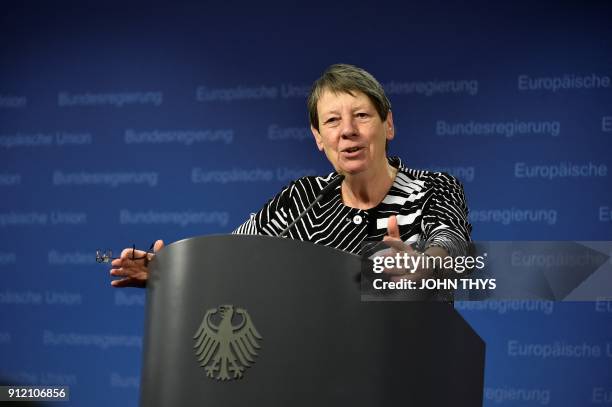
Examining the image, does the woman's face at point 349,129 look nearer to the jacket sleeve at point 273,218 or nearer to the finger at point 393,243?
the jacket sleeve at point 273,218

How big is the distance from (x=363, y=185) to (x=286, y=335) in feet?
2.40

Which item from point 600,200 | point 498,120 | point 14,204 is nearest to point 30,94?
point 14,204

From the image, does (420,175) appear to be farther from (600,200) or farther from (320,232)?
(600,200)

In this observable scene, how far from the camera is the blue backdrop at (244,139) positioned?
3877mm

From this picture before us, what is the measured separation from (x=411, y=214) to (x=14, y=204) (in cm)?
328

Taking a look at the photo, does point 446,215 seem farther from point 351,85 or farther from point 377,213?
point 351,85

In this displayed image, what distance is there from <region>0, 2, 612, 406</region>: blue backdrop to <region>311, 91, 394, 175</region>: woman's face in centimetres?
210

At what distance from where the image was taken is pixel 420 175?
79.6 inches

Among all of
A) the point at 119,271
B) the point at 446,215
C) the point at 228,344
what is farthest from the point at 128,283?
the point at 446,215

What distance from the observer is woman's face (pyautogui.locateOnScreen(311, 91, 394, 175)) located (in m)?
1.89

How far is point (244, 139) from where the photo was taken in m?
4.33

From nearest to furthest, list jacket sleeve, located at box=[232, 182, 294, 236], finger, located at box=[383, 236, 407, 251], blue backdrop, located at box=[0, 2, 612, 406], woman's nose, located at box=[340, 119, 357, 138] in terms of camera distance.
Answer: finger, located at box=[383, 236, 407, 251] → woman's nose, located at box=[340, 119, 357, 138] → jacket sleeve, located at box=[232, 182, 294, 236] → blue backdrop, located at box=[0, 2, 612, 406]


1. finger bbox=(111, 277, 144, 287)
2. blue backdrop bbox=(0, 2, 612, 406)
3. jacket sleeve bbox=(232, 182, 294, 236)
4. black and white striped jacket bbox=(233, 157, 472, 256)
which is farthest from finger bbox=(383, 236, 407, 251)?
blue backdrop bbox=(0, 2, 612, 406)

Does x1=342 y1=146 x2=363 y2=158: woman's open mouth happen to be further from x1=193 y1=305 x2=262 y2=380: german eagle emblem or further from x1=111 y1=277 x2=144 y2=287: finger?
x1=193 y1=305 x2=262 y2=380: german eagle emblem
